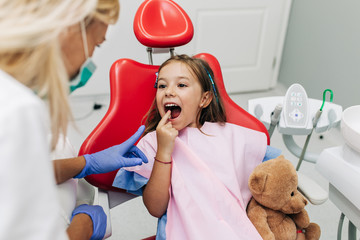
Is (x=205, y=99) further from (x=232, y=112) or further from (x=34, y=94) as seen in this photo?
(x=34, y=94)

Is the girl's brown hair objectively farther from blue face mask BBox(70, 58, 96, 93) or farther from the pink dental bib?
blue face mask BBox(70, 58, 96, 93)

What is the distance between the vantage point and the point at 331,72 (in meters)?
2.38

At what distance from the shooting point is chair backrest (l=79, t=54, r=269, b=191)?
46.4 inches

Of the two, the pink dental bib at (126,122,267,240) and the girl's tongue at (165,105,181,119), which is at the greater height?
the girl's tongue at (165,105,181,119)

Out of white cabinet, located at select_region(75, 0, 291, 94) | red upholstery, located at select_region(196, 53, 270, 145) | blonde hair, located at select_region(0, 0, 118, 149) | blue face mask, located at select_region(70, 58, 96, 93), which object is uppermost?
blonde hair, located at select_region(0, 0, 118, 149)

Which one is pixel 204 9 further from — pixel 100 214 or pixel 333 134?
pixel 100 214

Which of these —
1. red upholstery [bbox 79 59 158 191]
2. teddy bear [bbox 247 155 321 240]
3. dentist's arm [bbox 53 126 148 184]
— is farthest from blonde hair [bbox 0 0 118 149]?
teddy bear [bbox 247 155 321 240]

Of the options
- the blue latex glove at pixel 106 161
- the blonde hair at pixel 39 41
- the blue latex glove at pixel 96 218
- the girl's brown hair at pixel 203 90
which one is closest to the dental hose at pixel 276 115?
the girl's brown hair at pixel 203 90

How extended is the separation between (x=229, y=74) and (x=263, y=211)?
75.1 inches

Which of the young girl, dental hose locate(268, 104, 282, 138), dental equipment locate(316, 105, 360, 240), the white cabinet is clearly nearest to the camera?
dental equipment locate(316, 105, 360, 240)

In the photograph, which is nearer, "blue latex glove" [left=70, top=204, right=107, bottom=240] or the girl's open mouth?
"blue latex glove" [left=70, top=204, right=107, bottom=240]

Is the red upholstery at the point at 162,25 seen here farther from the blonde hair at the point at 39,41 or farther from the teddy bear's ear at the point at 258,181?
the blonde hair at the point at 39,41

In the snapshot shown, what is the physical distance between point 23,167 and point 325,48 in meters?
2.35

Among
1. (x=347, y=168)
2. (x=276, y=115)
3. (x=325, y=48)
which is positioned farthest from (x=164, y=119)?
(x=325, y=48)
